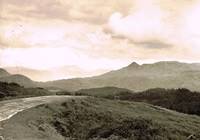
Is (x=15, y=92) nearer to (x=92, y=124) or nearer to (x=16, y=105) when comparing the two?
(x=16, y=105)

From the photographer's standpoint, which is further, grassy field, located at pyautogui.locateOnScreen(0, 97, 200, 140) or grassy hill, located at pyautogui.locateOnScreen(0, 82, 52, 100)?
grassy hill, located at pyautogui.locateOnScreen(0, 82, 52, 100)

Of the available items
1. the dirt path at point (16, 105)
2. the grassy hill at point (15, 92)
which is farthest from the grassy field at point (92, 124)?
the grassy hill at point (15, 92)

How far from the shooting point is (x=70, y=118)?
45625 mm

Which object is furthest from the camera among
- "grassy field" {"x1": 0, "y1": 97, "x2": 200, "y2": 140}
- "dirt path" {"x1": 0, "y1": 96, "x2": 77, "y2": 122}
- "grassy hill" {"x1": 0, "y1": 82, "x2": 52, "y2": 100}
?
"grassy hill" {"x1": 0, "y1": 82, "x2": 52, "y2": 100}

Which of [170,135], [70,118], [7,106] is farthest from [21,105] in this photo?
[170,135]

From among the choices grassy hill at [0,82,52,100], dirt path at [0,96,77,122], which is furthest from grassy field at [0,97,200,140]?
grassy hill at [0,82,52,100]

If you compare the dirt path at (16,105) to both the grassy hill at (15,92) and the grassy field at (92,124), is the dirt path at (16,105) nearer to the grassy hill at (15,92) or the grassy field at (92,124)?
the grassy field at (92,124)

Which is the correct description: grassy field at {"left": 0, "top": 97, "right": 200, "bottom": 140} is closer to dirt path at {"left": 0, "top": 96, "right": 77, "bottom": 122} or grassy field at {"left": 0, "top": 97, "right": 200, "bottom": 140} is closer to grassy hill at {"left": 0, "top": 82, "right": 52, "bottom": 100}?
dirt path at {"left": 0, "top": 96, "right": 77, "bottom": 122}

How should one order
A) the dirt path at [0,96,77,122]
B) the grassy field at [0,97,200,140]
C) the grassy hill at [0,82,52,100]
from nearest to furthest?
the grassy field at [0,97,200,140]
the dirt path at [0,96,77,122]
the grassy hill at [0,82,52,100]

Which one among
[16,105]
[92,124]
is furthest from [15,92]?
[92,124]

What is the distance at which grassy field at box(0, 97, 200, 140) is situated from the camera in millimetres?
37781

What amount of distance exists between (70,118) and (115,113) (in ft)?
22.9

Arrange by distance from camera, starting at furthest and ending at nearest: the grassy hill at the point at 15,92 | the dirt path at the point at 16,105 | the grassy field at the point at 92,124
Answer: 1. the grassy hill at the point at 15,92
2. the dirt path at the point at 16,105
3. the grassy field at the point at 92,124

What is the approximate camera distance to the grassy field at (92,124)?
37.8 metres
